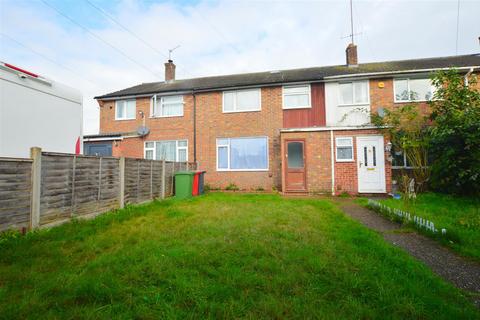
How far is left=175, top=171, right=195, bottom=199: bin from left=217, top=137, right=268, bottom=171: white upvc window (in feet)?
10.8

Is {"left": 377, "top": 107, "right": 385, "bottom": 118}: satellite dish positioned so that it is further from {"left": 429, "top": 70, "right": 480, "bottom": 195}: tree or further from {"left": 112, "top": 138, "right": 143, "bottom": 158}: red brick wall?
{"left": 112, "top": 138, "right": 143, "bottom": 158}: red brick wall

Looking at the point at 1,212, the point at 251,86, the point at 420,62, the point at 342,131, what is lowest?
the point at 1,212

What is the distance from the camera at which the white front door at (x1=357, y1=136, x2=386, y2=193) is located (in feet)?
30.6

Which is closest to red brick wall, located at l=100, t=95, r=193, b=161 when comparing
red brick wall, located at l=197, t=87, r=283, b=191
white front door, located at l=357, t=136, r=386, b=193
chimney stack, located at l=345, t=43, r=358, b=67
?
A: red brick wall, located at l=197, t=87, r=283, b=191

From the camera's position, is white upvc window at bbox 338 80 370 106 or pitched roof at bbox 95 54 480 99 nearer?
white upvc window at bbox 338 80 370 106

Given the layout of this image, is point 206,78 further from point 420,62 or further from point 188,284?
point 188,284

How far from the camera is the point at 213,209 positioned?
251 inches

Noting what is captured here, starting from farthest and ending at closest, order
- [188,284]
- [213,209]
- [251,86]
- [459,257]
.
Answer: [251,86]
[213,209]
[459,257]
[188,284]

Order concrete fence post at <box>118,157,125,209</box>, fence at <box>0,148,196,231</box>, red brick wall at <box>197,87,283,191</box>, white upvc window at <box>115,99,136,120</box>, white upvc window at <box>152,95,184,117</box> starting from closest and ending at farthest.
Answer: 1. fence at <box>0,148,196,231</box>
2. concrete fence post at <box>118,157,125,209</box>
3. red brick wall at <box>197,87,283,191</box>
4. white upvc window at <box>152,95,184,117</box>
5. white upvc window at <box>115,99,136,120</box>

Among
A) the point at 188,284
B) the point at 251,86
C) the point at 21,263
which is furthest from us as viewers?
the point at 251,86

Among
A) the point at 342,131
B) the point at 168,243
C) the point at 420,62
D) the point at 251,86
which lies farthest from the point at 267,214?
the point at 420,62

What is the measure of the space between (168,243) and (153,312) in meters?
1.70

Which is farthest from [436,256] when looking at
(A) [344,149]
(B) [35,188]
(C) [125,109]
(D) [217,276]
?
(C) [125,109]

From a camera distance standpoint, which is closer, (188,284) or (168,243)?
(188,284)
